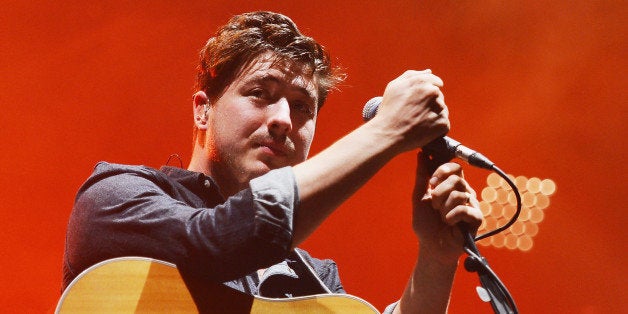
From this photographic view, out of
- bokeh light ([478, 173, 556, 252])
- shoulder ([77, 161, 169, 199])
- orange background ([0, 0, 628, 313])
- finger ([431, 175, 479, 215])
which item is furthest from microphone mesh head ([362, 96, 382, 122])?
bokeh light ([478, 173, 556, 252])

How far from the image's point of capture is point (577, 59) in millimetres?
4219

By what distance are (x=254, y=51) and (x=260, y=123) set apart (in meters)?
0.32

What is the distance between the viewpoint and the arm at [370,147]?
1131mm

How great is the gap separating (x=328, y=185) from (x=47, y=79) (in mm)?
2654

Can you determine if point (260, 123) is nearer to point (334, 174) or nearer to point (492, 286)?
point (334, 174)

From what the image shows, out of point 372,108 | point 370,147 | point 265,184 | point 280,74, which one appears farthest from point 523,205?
point 265,184

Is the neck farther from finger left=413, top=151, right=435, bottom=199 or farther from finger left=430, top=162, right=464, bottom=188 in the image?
finger left=430, top=162, right=464, bottom=188

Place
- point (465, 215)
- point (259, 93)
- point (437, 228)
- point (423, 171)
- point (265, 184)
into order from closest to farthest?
point (265, 184) → point (465, 215) → point (423, 171) → point (437, 228) → point (259, 93)

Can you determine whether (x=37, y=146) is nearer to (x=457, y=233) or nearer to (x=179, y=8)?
(x=179, y=8)

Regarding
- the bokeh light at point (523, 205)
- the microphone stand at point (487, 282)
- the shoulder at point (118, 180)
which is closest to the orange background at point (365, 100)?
the bokeh light at point (523, 205)

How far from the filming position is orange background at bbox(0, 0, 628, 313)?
3.29m

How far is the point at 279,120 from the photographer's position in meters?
1.74

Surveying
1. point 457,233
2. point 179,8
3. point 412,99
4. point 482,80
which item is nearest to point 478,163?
point 412,99

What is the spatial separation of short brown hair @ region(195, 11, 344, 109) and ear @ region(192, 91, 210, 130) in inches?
0.9
